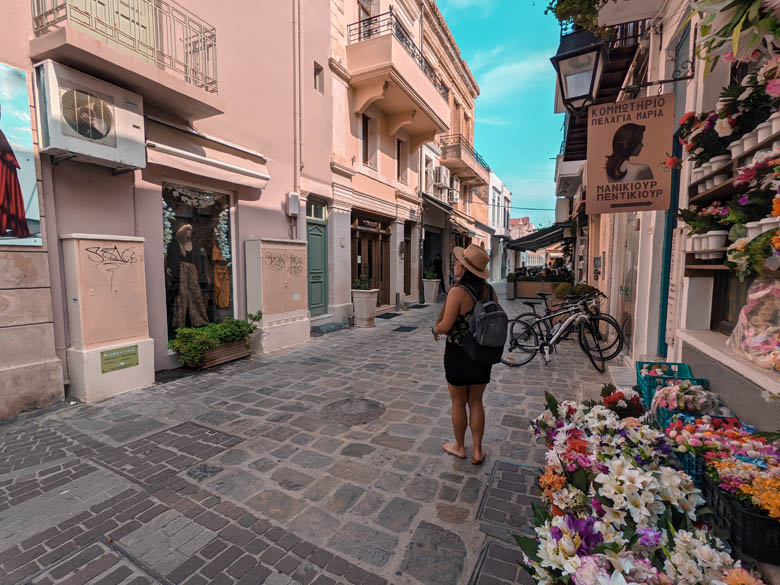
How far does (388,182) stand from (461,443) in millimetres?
10218

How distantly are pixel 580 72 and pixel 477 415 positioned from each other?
3.37 metres

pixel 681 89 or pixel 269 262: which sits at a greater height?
pixel 681 89

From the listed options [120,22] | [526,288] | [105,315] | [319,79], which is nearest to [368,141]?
[319,79]

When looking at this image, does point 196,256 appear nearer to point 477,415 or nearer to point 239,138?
point 239,138

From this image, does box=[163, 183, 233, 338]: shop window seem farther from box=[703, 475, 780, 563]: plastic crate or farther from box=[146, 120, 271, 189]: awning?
box=[703, 475, 780, 563]: plastic crate

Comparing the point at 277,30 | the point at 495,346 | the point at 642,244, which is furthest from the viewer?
the point at 277,30

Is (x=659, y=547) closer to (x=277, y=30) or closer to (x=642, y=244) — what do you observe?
(x=642, y=244)

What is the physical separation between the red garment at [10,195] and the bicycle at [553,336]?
669 cm

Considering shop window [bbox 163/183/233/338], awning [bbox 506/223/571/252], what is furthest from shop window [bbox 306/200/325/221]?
awning [bbox 506/223/571/252]

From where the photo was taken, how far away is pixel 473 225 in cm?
2373

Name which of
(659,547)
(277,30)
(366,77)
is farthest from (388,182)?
(659,547)

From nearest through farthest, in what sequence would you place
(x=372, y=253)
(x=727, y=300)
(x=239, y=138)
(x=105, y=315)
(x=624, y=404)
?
(x=624, y=404)
(x=727, y=300)
(x=105, y=315)
(x=239, y=138)
(x=372, y=253)

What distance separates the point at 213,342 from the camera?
6098mm

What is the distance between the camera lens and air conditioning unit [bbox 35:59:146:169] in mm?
4145
